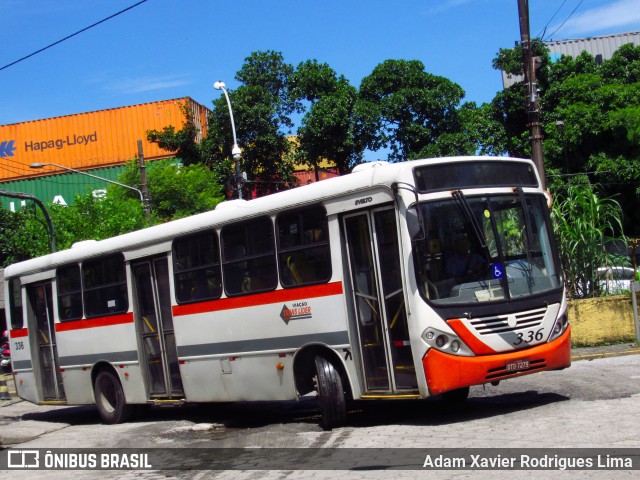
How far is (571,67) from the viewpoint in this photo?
36.0 meters

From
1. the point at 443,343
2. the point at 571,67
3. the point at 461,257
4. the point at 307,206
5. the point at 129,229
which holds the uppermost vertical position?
the point at 571,67

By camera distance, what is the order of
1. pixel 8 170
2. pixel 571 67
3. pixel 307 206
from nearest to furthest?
pixel 307 206 → pixel 571 67 → pixel 8 170

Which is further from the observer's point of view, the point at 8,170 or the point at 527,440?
the point at 8,170

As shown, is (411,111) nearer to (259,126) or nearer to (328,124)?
(328,124)

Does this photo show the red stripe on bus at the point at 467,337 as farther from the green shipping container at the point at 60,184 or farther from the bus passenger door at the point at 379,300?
the green shipping container at the point at 60,184

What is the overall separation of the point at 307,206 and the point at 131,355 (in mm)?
4696

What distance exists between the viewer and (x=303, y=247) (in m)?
9.78

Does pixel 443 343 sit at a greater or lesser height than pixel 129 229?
lesser

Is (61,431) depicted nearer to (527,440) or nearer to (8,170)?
(527,440)

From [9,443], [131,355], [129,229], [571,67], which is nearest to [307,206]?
[131,355]

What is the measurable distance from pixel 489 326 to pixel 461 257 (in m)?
0.77

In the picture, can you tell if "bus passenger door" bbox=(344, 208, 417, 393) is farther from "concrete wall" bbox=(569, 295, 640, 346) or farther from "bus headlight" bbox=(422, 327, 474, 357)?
"concrete wall" bbox=(569, 295, 640, 346)

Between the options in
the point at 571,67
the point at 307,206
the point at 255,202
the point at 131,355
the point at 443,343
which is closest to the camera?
the point at 443,343

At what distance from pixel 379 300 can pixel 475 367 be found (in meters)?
1.27
